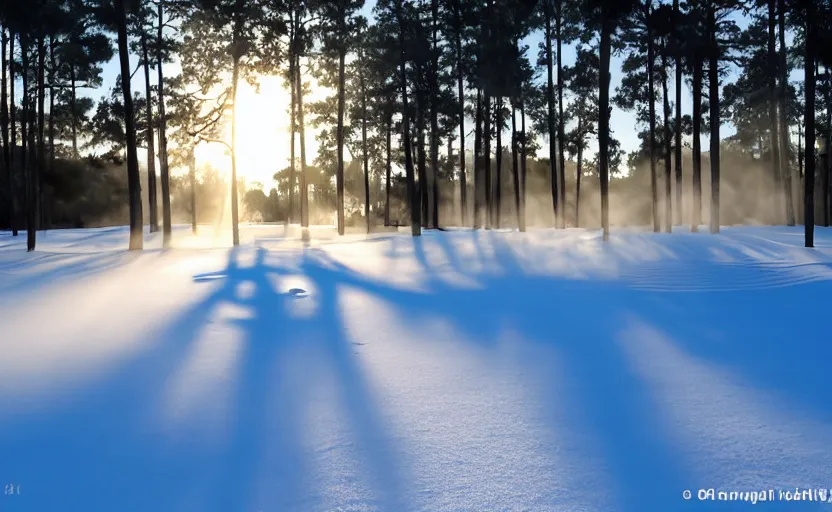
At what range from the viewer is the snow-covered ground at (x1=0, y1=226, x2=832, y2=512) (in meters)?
3.45

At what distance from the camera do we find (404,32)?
23.8 meters

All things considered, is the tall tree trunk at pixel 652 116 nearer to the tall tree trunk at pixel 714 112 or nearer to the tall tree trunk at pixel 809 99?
the tall tree trunk at pixel 714 112

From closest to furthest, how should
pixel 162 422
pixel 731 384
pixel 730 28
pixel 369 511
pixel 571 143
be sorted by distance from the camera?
1. pixel 369 511
2. pixel 162 422
3. pixel 731 384
4. pixel 730 28
5. pixel 571 143

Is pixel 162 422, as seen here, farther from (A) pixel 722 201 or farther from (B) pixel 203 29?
(A) pixel 722 201

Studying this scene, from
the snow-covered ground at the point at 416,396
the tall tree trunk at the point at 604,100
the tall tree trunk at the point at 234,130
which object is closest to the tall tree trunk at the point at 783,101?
the tall tree trunk at the point at 604,100

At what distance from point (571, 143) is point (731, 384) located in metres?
29.3

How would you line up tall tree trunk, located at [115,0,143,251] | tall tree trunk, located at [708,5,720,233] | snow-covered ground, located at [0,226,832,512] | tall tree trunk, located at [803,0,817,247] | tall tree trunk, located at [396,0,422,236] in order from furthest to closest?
tall tree trunk, located at [396,0,422,236] < tall tree trunk, located at [708,5,720,233] < tall tree trunk, located at [115,0,143,251] < tall tree trunk, located at [803,0,817,247] < snow-covered ground, located at [0,226,832,512]

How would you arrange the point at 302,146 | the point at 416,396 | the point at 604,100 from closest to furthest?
1. the point at 416,396
2. the point at 604,100
3. the point at 302,146

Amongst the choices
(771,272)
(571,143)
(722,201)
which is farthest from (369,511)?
(722,201)

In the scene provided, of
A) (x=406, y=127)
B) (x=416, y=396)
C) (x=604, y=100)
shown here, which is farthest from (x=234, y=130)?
(x=416, y=396)

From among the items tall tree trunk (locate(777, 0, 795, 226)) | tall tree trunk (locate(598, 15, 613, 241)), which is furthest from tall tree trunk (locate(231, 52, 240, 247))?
tall tree trunk (locate(777, 0, 795, 226))

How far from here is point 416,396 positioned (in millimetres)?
4973

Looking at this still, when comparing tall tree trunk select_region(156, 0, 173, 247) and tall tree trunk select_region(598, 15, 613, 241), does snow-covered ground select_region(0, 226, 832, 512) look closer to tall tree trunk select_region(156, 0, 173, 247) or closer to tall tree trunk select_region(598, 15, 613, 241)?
→ tall tree trunk select_region(598, 15, 613, 241)

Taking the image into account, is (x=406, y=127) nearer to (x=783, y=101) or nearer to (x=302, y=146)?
(x=302, y=146)
